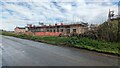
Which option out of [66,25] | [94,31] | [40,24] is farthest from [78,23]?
[94,31]

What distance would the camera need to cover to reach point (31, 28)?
65.8 m

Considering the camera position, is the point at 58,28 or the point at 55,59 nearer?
the point at 55,59

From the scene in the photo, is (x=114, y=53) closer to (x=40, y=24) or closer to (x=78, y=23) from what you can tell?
(x=78, y=23)

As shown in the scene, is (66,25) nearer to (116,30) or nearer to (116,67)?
(116,30)

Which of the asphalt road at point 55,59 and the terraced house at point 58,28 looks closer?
the asphalt road at point 55,59

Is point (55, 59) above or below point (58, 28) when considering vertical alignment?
below

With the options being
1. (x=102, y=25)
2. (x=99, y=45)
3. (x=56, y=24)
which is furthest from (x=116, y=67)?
(x=56, y=24)

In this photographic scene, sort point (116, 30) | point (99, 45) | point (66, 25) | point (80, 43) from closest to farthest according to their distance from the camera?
point (99, 45) → point (116, 30) → point (80, 43) → point (66, 25)

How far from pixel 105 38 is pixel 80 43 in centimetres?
296

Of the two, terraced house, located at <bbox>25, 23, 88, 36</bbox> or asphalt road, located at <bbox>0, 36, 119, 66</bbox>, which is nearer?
asphalt road, located at <bbox>0, 36, 119, 66</bbox>

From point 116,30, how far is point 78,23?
27804 mm

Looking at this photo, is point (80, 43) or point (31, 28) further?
point (31, 28)

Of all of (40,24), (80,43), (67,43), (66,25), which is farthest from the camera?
(40,24)

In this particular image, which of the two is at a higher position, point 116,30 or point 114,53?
point 116,30
